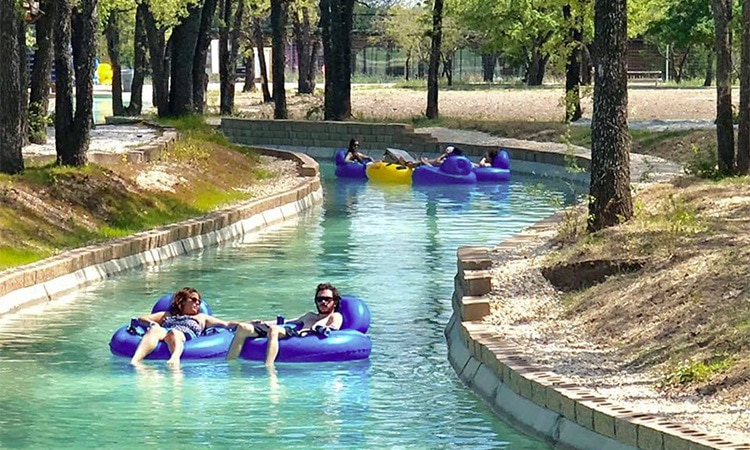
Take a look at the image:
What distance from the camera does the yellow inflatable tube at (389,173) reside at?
3656 centimetres

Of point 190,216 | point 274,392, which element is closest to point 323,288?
point 274,392

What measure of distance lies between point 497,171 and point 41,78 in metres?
9.94

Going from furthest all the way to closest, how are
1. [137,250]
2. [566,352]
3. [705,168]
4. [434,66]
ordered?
1. [434,66]
2. [705,168]
3. [137,250]
4. [566,352]

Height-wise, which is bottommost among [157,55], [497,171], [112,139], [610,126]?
[497,171]

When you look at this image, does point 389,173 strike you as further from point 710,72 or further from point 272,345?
point 710,72

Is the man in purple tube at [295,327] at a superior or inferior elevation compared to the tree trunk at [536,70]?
inferior

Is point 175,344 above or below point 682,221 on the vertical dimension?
below

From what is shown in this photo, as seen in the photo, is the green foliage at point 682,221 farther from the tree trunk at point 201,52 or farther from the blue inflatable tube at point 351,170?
the tree trunk at point 201,52

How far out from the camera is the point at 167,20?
157ft

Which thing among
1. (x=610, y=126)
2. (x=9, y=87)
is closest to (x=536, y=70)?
(x=9, y=87)

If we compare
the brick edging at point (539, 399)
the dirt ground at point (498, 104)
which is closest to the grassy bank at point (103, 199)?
the brick edging at point (539, 399)

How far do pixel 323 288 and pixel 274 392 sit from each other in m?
2.05

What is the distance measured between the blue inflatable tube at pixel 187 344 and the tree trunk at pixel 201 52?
29.7 m

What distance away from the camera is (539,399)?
11.9 metres
